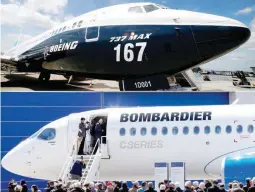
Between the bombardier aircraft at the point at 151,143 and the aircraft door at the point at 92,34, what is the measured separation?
387 centimetres

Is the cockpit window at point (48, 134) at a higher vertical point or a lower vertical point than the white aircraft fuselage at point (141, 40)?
lower

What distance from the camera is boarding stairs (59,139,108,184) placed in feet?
49.0

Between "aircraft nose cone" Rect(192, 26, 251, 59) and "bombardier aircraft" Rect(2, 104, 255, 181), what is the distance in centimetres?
403

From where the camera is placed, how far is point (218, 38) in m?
12.3

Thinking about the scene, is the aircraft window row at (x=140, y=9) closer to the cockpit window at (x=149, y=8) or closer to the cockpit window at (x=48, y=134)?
the cockpit window at (x=149, y=8)

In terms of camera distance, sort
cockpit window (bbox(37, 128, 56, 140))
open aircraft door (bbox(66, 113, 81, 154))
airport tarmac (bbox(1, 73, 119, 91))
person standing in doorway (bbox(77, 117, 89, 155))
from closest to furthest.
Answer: person standing in doorway (bbox(77, 117, 89, 155)) → open aircraft door (bbox(66, 113, 81, 154)) → cockpit window (bbox(37, 128, 56, 140)) → airport tarmac (bbox(1, 73, 119, 91))

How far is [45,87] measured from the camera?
18250 mm

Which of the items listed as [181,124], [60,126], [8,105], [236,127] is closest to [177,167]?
[181,124]

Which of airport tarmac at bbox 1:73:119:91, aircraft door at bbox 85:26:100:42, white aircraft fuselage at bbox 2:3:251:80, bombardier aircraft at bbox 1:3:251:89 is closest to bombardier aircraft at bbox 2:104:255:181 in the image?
airport tarmac at bbox 1:73:119:91

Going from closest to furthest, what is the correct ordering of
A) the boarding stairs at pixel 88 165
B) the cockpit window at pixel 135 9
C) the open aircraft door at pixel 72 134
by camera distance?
the cockpit window at pixel 135 9 < the boarding stairs at pixel 88 165 < the open aircraft door at pixel 72 134

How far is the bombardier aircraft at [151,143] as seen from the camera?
50.7ft

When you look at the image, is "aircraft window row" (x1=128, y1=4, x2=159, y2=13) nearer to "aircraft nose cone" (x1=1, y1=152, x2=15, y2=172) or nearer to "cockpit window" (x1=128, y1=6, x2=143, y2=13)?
"cockpit window" (x1=128, y1=6, x2=143, y2=13)

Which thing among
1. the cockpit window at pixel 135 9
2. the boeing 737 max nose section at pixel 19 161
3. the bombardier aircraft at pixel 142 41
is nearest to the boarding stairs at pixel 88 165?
the boeing 737 max nose section at pixel 19 161

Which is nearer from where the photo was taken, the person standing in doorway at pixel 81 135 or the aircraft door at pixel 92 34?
the aircraft door at pixel 92 34
